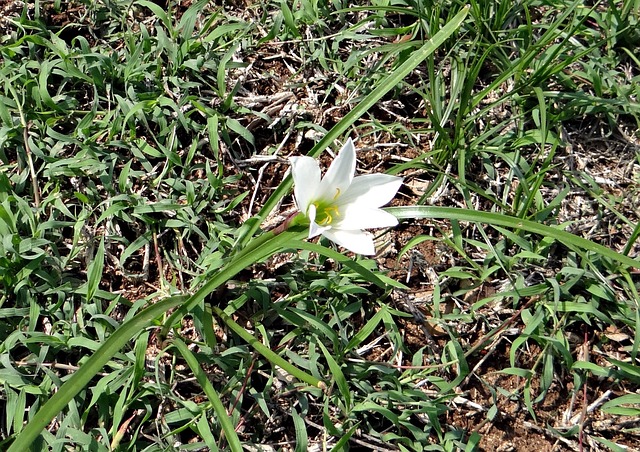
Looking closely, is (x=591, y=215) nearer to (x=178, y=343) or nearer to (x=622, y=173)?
(x=622, y=173)

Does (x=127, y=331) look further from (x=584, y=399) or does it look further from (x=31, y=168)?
(x=584, y=399)

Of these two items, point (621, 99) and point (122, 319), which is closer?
point (122, 319)

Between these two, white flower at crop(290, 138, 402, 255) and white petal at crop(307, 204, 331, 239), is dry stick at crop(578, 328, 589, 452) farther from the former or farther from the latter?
white petal at crop(307, 204, 331, 239)

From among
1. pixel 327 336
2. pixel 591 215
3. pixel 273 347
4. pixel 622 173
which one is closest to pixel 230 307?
pixel 273 347

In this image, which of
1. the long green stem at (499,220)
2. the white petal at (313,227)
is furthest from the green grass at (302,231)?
the white petal at (313,227)

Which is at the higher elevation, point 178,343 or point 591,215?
point 178,343

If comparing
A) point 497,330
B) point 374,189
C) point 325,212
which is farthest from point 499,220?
point 497,330

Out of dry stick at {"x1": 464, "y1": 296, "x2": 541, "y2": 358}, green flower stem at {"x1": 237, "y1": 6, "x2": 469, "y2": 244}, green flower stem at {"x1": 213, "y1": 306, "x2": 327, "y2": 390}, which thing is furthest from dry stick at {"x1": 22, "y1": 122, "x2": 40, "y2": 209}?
dry stick at {"x1": 464, "y1": 296, "x2": 541, "y2": 358}
